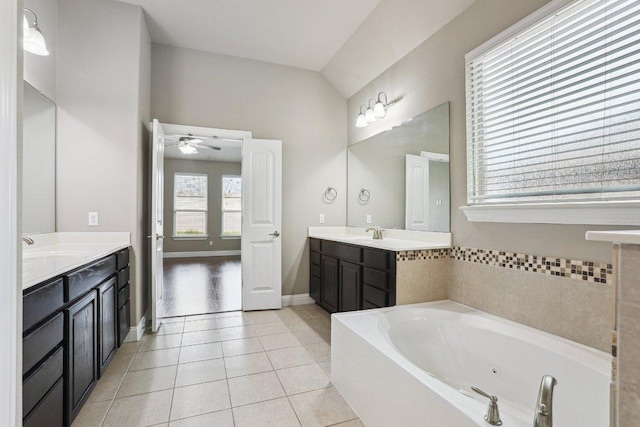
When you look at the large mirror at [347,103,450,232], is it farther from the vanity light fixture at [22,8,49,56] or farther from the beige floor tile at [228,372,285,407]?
the vanity light fixture at [22,8,49,56]

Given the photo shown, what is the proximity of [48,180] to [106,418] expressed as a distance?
1925mm

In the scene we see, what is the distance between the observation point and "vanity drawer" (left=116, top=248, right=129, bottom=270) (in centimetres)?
247

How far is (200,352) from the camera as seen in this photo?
2633mm

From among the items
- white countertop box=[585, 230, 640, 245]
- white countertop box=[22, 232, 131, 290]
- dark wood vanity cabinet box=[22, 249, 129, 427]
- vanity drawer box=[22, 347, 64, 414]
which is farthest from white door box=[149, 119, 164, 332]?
white countertop box=[585, 230, 640, 245]

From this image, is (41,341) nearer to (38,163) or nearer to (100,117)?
(38,163)

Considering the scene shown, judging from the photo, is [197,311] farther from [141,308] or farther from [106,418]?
[106,418]

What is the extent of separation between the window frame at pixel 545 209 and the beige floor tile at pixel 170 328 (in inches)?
113

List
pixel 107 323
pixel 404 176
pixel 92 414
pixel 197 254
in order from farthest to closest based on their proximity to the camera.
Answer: pixel 197 254, pixel 404 176, pixel 107 323, pixel 92 414

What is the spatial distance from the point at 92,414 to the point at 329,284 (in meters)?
2.23

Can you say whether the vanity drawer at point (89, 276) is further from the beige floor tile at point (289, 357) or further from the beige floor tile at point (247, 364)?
the beige floor tile at point (289, 357)

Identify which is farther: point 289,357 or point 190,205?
point 190,205

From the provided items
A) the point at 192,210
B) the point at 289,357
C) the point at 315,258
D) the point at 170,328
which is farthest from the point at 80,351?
the point at 192,210

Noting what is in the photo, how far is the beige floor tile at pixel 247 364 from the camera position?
2.30 m

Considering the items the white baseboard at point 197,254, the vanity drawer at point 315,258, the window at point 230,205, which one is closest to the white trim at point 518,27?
the vanity drawer at point 315,258
